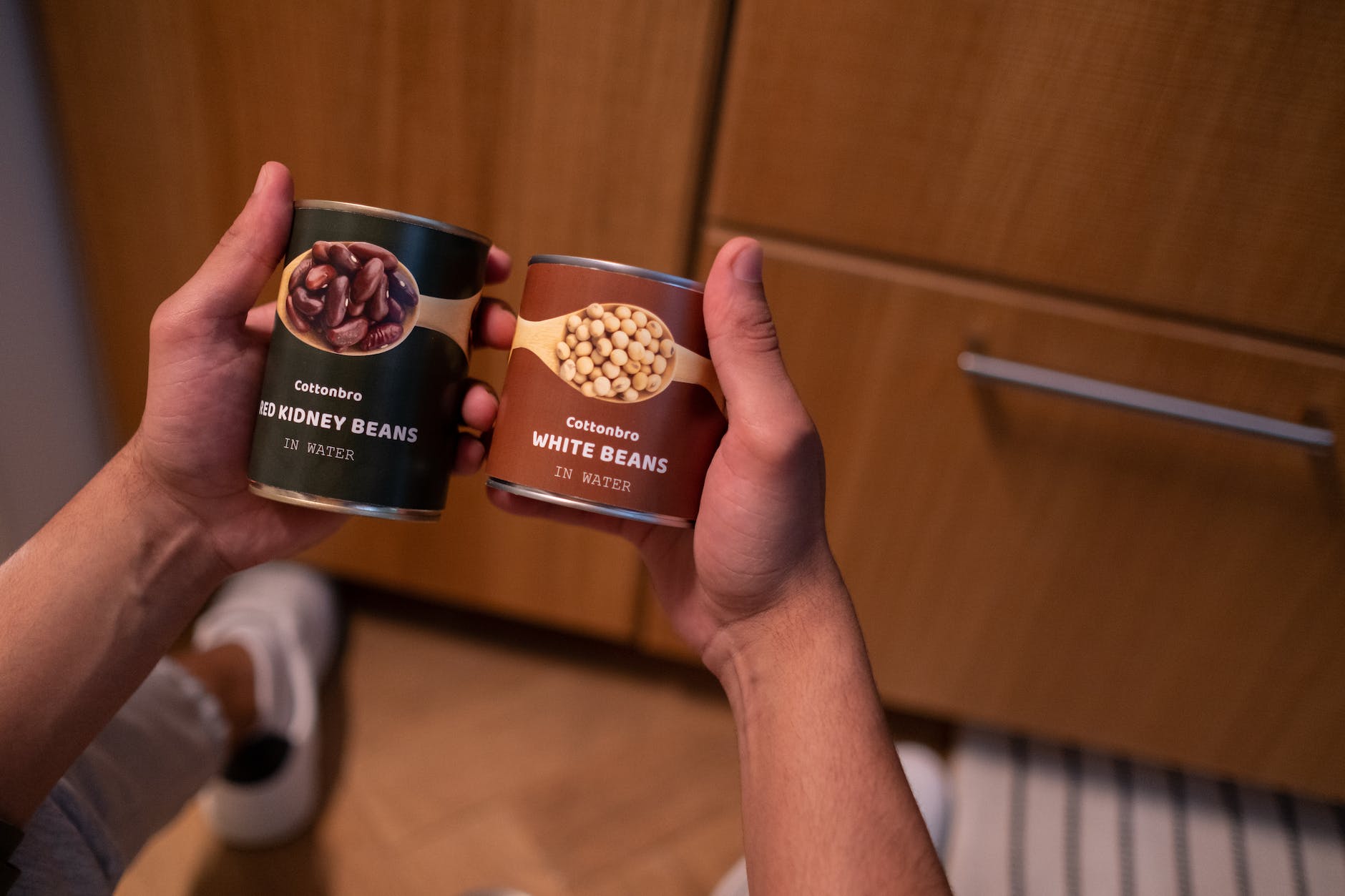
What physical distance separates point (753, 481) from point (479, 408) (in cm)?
20

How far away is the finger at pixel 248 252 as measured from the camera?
519 mm

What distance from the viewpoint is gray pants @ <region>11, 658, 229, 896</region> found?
0.54 metres

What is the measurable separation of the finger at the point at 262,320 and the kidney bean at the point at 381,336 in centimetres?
16

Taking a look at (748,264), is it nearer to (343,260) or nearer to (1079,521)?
(343,260)

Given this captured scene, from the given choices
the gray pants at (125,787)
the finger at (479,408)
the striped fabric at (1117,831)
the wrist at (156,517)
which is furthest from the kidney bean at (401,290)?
the striped fabric at (1117,831)

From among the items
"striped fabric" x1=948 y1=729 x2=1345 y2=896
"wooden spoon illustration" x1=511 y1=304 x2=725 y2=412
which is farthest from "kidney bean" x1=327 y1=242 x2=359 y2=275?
"striped fabric" x1=948 y1=729 x2=1345 y2=896

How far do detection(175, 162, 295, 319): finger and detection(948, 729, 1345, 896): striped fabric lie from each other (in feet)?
2.72

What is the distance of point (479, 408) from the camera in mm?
566

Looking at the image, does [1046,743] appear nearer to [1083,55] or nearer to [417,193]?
[1083,55]

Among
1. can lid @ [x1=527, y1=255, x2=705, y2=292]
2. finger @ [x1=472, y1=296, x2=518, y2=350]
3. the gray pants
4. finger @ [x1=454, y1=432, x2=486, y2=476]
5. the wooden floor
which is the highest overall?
can lid @ [x1=527, y1=255, x2=705, y2=292]

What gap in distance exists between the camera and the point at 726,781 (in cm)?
95

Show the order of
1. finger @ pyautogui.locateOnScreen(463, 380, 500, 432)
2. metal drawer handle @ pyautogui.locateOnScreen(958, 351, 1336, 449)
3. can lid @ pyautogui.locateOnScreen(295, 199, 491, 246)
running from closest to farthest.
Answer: can lid @ pyautogui.locateOnScreen(295, 199, 491, 246) < finger @ pyautogui.locateOnScreen(463, 380, 500, 432) < metal drawer handle @ pyautogui.locateOnScreen(958, 351, 1336, 449)

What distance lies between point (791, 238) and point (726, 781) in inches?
24.0

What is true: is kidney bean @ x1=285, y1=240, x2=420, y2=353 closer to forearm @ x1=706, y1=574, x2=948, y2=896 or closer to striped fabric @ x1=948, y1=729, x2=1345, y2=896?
forearm @ x1=706, y1=574, x2=948, y2=896
